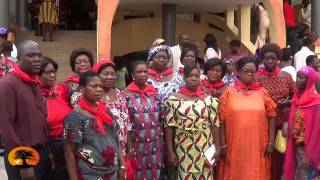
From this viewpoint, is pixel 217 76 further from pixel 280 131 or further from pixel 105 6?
pixel 105 6

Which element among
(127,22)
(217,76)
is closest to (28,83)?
(217,76)

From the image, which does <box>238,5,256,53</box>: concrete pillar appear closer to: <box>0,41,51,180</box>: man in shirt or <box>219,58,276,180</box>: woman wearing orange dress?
<box>219,58,276,180</box>: woman wearing orange dress

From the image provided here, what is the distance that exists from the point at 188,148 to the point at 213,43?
503cm

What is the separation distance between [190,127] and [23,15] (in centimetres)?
1419

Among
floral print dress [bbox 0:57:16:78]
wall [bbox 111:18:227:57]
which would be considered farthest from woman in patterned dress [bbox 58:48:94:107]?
wall [bbox 111:18:227:57]

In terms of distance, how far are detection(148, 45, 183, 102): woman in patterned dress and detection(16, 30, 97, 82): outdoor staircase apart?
842cm

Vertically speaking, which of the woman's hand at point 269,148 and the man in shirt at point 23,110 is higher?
the man in shirt at point 23,110

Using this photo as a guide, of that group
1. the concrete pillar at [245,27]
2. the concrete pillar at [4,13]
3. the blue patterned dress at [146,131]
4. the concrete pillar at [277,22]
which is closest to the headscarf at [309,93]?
the blue patterned dress at [146,131]

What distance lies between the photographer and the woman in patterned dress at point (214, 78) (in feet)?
20.4

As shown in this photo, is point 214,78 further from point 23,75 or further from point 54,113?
point 23,75

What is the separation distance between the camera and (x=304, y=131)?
5801mm

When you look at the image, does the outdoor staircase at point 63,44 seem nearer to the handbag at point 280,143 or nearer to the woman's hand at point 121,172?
the handbag at point 280,143

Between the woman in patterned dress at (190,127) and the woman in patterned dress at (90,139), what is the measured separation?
1.01 meters

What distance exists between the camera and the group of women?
548 cm
